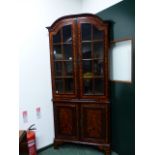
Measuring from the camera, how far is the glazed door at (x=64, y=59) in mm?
2240

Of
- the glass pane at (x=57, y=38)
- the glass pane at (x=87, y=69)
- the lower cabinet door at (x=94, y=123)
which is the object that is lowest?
the lower cabinet door at (x=94, y=123)

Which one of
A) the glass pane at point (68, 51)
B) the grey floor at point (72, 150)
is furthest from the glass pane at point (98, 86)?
the grey floor at point (72, 150)

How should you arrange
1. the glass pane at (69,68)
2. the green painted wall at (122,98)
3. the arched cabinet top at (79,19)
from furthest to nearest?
the glass pane at (69,68) → the arched cabinet top at (79,19) → the green painted wall at (122,98)

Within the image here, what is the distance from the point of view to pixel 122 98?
6.95 ft

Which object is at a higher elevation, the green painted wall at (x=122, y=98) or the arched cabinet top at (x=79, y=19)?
the arched cabinet top at (x=79, y=19)

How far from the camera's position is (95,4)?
2.45 m

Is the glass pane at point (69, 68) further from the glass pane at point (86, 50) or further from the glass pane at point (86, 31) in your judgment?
the glass pane at point (86, 31)

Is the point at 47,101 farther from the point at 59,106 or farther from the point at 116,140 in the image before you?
the point at 116,140

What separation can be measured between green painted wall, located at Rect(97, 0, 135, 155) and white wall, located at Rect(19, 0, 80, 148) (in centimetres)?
87

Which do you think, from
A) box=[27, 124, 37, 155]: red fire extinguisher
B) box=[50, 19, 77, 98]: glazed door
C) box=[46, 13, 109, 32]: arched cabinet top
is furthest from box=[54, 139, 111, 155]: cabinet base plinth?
box=[46, 13, 109, 32]: arched cabinet top

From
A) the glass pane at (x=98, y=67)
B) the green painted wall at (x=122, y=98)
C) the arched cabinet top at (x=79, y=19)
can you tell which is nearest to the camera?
the green painted wall at (x=122, y=98)

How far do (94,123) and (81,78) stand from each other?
0.72 metres

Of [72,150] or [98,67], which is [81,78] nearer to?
Answer: [98,67]

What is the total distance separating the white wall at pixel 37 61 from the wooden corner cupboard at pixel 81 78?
0.53 feet
